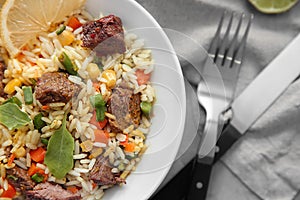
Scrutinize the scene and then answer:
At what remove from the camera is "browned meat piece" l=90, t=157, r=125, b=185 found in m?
1.59

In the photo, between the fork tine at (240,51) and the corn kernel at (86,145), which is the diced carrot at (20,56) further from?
the fork tine at (240,51)

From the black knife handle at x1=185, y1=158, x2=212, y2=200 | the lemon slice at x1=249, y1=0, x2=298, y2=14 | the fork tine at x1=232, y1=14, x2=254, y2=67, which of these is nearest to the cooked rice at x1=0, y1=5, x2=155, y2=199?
the black knife handle at x1=185, y1=158, x2=212, y2=200

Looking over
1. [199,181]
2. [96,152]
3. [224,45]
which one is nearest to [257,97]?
[224,45]

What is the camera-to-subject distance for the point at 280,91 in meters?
1.88

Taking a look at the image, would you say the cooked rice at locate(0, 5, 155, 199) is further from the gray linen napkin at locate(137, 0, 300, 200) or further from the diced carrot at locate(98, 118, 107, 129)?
the gray linen napkin at locate(137, 0, 300, 200)

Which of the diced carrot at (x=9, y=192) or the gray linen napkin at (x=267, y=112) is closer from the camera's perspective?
the diced carrot at (x=9, y=192)

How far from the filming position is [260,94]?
6.11ft

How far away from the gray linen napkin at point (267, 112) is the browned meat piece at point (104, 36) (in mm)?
337

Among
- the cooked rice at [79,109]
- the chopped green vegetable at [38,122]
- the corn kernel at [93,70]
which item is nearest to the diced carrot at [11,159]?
the cooked rice at [79,109]

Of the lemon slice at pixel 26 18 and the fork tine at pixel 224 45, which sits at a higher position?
the lemon slice at pixel 26 18

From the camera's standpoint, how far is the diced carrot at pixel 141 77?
5.54 feet

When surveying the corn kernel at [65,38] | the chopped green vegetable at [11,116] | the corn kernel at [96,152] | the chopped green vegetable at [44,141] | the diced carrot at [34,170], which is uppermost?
the corn kernel at [65,38]

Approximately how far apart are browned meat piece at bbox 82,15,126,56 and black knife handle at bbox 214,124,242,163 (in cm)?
49

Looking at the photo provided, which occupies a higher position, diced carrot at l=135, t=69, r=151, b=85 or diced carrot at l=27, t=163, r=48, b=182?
diced carrot at l=135, t=69, r=151, b=85
